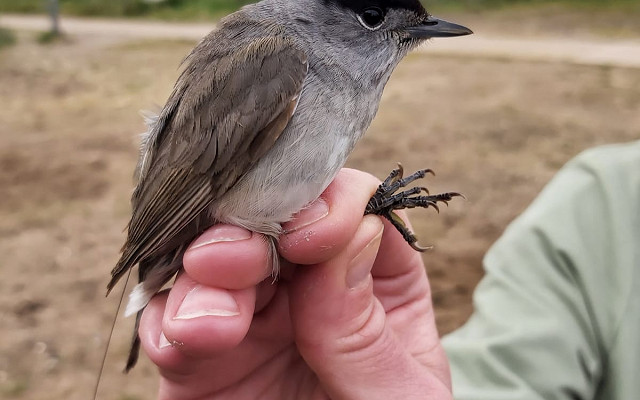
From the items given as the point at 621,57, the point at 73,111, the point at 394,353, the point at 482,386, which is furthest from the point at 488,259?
the point at 621,57

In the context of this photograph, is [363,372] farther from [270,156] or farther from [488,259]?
[488,259]

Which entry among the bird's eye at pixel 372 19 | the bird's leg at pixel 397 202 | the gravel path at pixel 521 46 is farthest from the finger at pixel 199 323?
the gravel path at pixel 521 46

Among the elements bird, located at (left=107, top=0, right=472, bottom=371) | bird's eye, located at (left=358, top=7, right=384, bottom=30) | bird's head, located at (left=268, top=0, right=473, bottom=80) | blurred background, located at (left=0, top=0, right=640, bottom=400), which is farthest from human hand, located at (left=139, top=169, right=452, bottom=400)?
blurred background, located at (left=0, top=0, right=640, bottom=400)

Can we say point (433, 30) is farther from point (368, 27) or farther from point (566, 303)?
point (566, 303)

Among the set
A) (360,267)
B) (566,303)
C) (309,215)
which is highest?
(309,215)

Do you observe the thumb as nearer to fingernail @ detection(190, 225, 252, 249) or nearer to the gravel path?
fingernail @ detection(190, 225, 252, 249)

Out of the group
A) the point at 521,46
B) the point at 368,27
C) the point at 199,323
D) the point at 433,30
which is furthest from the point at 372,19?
the point at 521,46
